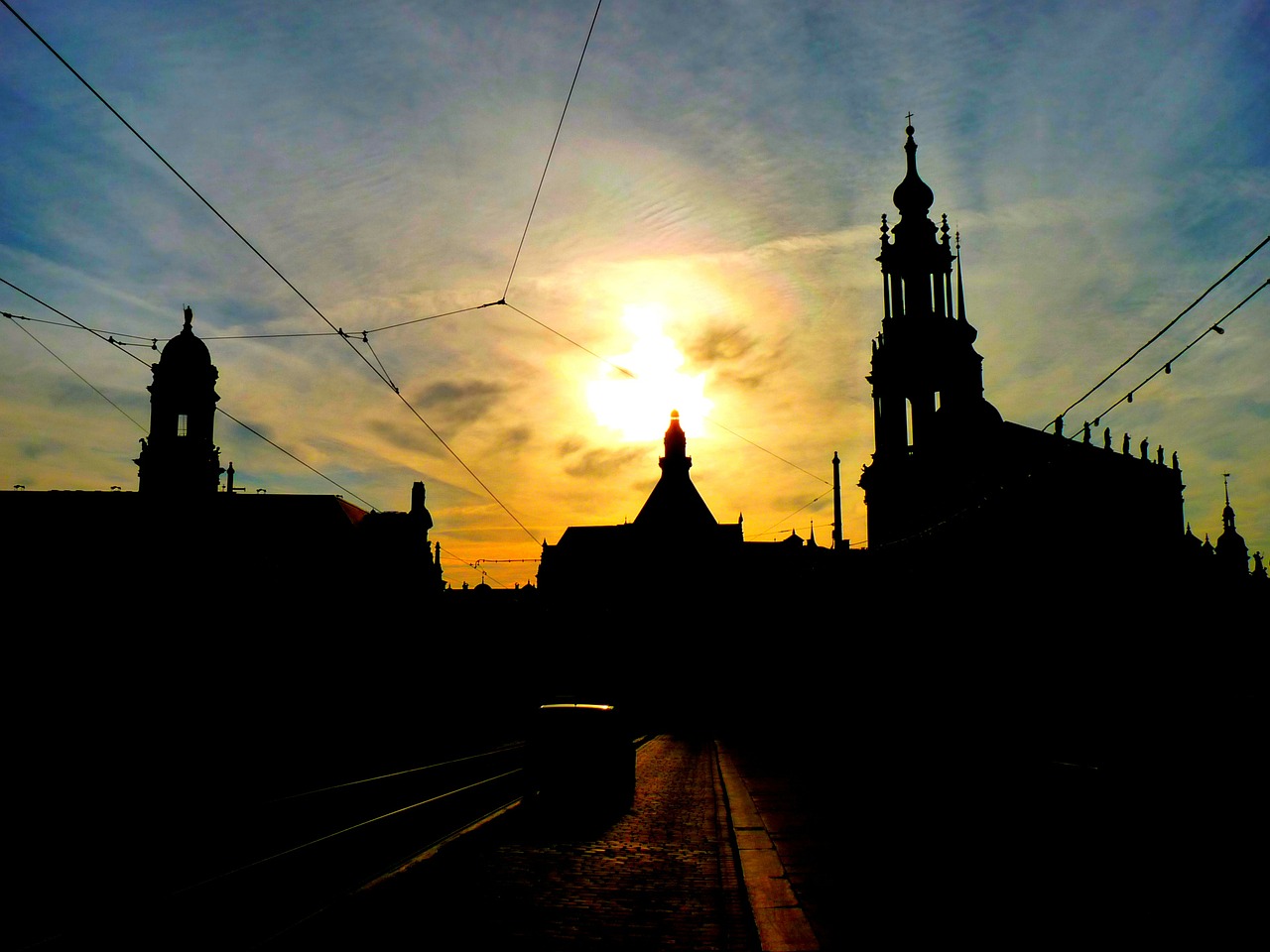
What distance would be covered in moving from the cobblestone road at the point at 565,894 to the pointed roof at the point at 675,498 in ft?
265

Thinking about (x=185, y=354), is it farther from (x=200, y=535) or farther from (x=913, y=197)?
(x=913, y=197)

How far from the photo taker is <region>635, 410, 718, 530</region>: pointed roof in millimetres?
95438

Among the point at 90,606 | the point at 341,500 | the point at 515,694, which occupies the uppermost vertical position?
the point at 341,500

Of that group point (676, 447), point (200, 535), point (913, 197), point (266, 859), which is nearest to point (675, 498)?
point (676, 447)

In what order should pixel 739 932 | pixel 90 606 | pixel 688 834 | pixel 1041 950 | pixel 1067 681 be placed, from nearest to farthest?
pixel 1041 950
pixel 739 932
pixel 688 834
pixel 1067 681
pixel 90 606

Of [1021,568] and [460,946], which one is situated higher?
[1021,568]

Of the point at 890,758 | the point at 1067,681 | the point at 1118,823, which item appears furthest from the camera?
the point at 890,758

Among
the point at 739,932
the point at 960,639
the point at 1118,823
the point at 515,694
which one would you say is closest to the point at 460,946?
the point at 739,932

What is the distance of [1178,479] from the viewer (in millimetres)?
66625

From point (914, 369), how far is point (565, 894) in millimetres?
43340

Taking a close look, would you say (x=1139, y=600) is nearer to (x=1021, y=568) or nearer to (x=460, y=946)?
(x=1021, y=568)

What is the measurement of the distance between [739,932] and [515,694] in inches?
2337

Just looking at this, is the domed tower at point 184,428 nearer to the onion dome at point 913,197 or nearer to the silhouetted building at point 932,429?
the silhouetted building at point 932,429

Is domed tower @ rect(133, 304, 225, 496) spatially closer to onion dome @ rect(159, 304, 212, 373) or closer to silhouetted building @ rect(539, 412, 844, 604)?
onion dome @ rect(159, 304, 212, 373)
